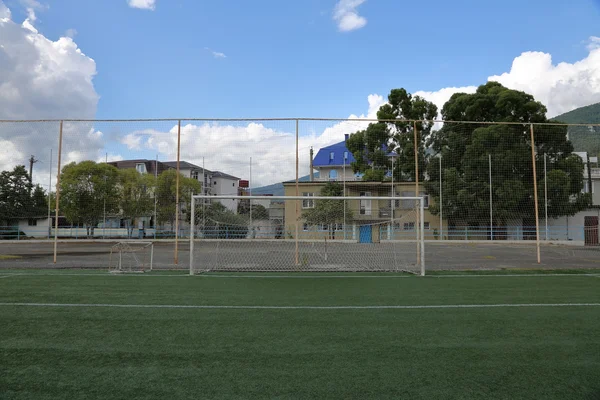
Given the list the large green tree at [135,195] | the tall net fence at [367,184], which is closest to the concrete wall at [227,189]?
the tall net fence at [367,184]

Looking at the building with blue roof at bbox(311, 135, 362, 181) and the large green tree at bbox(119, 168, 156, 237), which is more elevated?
the building with blue roof at bbox(311, 135, 362, 181)

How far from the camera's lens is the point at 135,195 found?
852 inches

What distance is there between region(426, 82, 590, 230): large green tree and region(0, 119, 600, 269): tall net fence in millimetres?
51

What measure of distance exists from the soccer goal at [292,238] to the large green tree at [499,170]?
3.85 metres

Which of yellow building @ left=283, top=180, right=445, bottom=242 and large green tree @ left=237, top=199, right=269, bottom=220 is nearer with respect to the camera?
yellow building @ left=283, top=180, right=445, bottom=242

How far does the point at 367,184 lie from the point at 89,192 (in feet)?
44.4

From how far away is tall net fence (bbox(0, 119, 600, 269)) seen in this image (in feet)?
40.3

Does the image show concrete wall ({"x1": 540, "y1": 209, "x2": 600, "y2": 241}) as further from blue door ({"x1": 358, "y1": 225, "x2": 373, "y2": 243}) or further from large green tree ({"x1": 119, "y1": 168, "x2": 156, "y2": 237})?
large green tree ({"x1": 119, "y1": 168, "x2": 156, "y2": 237})

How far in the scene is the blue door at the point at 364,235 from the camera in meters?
14.0

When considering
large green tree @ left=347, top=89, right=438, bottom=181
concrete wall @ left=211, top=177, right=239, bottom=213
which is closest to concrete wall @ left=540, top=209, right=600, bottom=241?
large green tree @ left=347, top=89, right=438, bottom=181

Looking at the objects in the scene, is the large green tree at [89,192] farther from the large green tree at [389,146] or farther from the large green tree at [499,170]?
the large green tree at [499,170]

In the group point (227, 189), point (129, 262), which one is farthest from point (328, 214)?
point (129, 262)

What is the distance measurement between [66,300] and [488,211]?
14899mm

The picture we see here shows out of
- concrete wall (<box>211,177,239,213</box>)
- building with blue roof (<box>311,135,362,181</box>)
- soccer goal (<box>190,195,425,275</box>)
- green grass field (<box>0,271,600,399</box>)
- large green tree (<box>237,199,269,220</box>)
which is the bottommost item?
green grass field (<box>0,271,600,399</box>)
